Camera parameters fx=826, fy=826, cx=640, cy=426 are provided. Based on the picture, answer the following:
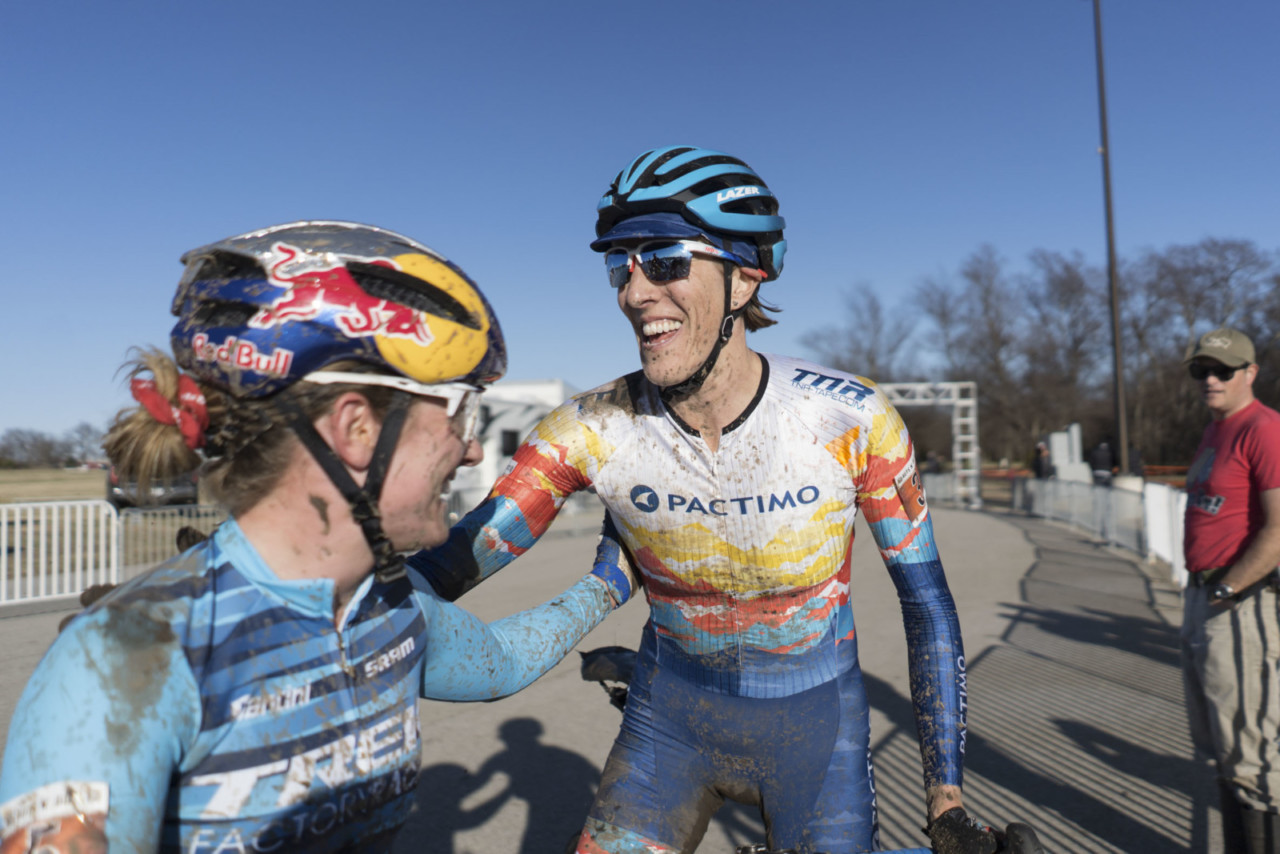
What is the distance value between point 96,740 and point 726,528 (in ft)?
5.99

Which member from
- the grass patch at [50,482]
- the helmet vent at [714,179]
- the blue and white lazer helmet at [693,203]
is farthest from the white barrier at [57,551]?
the grass patch at [50,482]

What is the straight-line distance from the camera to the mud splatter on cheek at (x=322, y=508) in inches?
60.6

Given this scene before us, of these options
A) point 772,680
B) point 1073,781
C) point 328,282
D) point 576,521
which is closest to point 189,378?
point 328,282

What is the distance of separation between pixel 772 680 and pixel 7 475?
44089 millimetres

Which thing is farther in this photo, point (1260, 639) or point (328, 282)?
point (1260, 639)

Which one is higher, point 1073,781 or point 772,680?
point 772,680

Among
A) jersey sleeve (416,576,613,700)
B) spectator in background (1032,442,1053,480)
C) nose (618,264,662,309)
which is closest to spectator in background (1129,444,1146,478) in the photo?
spectator in background (1032,442,1053,480)

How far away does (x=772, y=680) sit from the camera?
268cm

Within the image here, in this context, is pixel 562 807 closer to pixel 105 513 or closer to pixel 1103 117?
pixel 105 513

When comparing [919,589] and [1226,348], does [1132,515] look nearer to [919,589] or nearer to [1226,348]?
[1226,348]

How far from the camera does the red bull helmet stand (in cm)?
151

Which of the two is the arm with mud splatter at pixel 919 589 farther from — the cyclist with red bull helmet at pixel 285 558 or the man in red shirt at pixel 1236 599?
the man in red shirt at pixel 1236 599

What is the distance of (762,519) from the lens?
8.70 ft

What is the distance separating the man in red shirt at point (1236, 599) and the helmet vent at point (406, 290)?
4.26 metres
